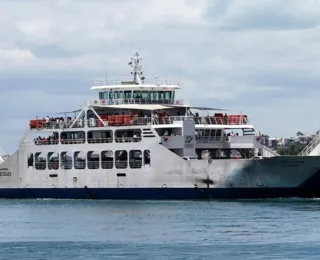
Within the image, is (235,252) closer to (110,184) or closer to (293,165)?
(293,165)

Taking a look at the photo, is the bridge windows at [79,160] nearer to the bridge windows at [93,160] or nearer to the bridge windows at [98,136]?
the bridge windows at [93,160]

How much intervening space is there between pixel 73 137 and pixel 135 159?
627 cm

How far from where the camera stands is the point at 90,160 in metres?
91.2

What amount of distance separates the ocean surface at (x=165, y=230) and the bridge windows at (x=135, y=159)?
3.70m

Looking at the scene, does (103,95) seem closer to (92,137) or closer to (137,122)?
(92,137)

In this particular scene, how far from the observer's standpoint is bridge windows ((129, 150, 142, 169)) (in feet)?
288

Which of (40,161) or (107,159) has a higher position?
(40,161)

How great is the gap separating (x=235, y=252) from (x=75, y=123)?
1550 inches

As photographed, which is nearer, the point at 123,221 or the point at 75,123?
the point at 123,221

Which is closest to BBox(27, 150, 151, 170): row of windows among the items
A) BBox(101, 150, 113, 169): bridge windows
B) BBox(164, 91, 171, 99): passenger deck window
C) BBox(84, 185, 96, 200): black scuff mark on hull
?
BBox(101, 150, 113, 169): bridge windows

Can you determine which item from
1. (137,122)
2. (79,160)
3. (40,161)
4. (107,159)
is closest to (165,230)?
(137,122)

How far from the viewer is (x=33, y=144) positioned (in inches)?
3713

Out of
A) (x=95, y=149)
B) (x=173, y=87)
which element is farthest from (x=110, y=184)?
(x=173, y=87)

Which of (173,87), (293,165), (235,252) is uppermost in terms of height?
(173,87)
